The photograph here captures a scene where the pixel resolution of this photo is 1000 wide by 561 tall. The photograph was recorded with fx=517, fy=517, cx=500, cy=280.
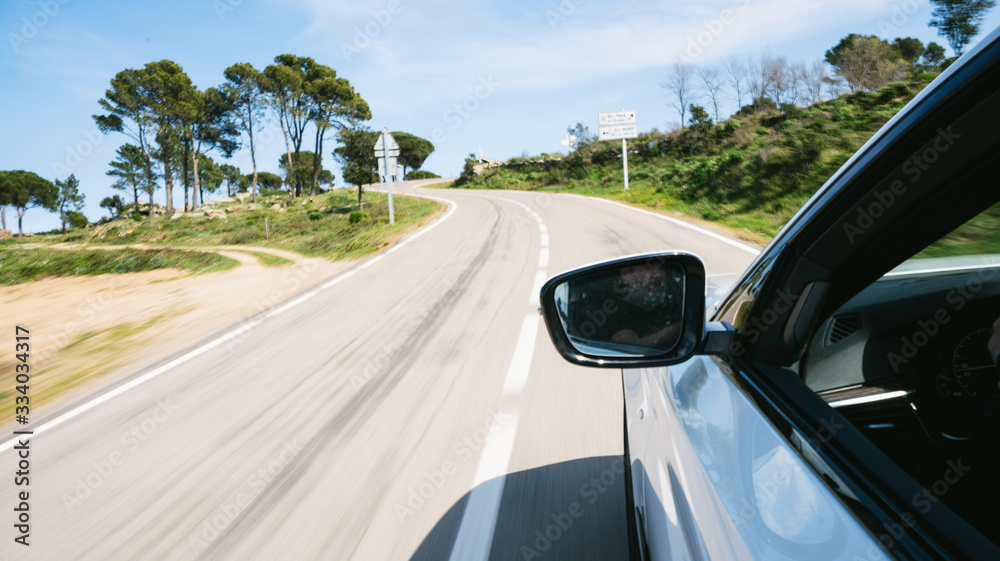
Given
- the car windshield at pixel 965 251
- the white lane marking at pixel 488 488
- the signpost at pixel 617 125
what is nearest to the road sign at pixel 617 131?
the signpost at pixel 617 125

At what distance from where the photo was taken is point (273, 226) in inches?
1277

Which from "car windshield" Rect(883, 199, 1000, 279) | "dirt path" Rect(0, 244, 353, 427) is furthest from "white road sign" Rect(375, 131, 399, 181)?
"car windshield" Rect(883, 199, 1000, 279)

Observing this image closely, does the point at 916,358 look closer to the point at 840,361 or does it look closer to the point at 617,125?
the point at 840,361

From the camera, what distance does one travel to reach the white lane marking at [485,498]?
2.25 m

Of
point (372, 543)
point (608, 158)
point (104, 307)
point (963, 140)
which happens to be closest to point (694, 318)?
point (963, 140)

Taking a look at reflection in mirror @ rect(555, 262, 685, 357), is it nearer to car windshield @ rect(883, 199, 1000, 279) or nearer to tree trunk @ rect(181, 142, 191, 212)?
car windshield @ rect(883, 199, 1000, 279)

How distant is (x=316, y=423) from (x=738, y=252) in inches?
270

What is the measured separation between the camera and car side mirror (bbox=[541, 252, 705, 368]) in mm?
1299

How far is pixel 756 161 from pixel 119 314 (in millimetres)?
16330

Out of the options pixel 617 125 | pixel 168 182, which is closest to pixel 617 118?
pixel 617 125

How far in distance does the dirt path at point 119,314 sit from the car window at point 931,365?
234 inches

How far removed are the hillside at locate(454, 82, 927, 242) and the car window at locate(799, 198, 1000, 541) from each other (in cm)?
52

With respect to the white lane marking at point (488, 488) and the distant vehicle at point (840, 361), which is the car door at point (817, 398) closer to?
the distant vehicle at point (840, 361)

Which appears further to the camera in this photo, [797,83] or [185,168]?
[185,168]
